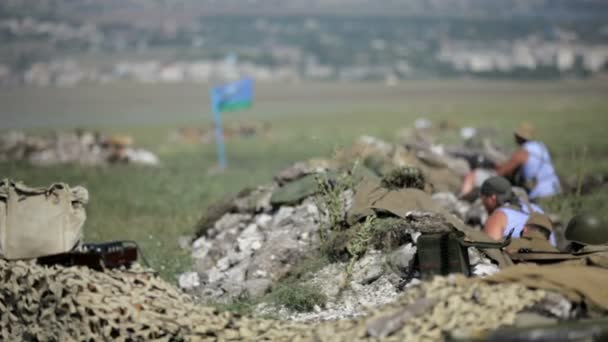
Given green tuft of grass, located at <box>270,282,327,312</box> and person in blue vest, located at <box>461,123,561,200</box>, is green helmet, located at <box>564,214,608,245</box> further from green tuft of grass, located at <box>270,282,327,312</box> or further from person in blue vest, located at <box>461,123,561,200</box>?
person in blue vest, located at <box>461,123,561,200</box>

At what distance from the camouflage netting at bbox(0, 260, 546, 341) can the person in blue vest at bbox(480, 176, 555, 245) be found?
8.94 ft

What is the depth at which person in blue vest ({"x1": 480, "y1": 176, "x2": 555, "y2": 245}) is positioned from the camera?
989 centimetres

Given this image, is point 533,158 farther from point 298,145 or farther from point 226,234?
point 298,145

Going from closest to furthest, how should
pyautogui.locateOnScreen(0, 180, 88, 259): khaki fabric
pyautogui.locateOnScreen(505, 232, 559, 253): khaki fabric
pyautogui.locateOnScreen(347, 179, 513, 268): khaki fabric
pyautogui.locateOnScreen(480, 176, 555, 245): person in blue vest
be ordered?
pyautogui.locateOnScreen(0, 180, 88, 259): khaki fabric < pyautogui.locateOnScreen(505, 232, 559, 253): khaki fabric < pyautogui.locateOnScreen(480, 176, 555, 245): person in blue vest < pyautogui.locateOnScreen(347, 179, 513, 268): khaki fabric

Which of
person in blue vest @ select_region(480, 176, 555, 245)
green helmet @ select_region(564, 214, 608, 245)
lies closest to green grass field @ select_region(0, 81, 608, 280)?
person in blue vest @ select_region(480, 176, 555, 245)

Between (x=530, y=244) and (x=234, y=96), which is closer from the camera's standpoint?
(x=530, y=244)

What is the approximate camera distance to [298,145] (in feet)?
118

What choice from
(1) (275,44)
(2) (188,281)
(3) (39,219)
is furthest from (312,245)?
(1) (275,44)

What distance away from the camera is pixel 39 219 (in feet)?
30.0

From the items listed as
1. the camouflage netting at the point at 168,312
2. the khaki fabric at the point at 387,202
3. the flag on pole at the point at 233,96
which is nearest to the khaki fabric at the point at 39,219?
the camouflage netting at the point at 168,312

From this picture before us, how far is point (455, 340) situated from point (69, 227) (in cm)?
404

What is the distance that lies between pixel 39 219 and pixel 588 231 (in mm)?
4658

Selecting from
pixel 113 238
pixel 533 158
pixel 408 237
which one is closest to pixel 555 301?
pixel 408 237

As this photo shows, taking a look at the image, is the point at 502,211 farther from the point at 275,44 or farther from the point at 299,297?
the point at 275,44
